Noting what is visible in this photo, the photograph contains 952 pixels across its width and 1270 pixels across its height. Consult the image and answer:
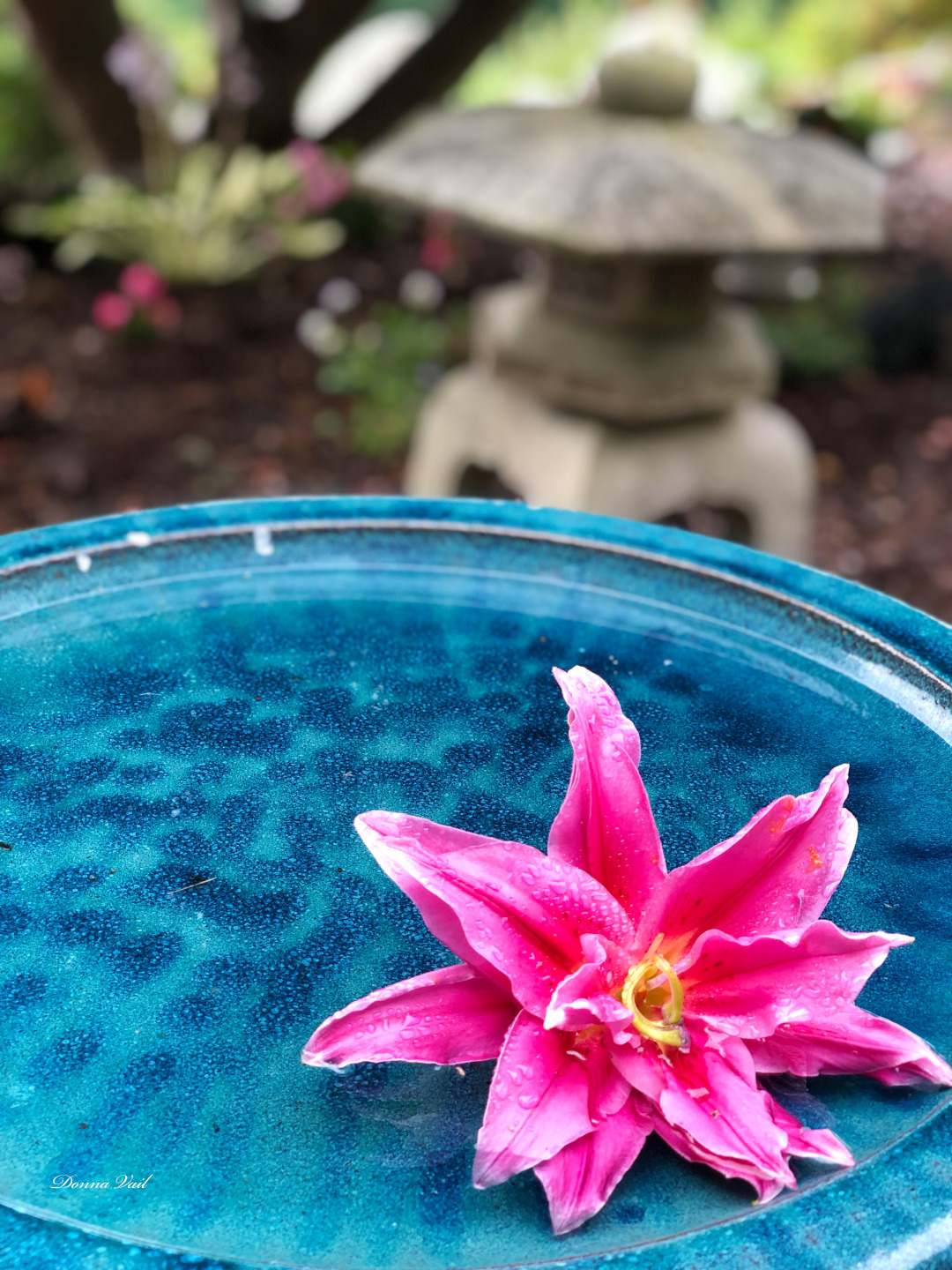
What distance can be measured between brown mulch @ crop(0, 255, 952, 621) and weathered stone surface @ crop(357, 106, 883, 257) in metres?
1.64

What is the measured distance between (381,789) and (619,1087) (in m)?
0.42

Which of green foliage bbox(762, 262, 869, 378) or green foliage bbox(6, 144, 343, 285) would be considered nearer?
green foliage bbox(6, 144, 343, 285)

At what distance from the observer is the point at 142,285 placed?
5516 millimetres

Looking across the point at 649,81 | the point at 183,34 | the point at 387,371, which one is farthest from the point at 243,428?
the point at 183,34

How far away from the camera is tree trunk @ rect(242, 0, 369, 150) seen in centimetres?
566

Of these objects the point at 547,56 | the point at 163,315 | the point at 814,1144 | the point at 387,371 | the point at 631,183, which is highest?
the point at 814,1144

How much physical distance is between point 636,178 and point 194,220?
3392mm

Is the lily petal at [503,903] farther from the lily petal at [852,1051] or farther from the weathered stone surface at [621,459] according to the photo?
the weathered stone surface at [621,459]

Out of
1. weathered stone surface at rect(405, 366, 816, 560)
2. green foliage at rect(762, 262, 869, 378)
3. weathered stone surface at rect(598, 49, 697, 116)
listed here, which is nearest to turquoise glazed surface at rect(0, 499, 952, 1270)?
weathered stone surface at rect(405, 366, 816, 560)

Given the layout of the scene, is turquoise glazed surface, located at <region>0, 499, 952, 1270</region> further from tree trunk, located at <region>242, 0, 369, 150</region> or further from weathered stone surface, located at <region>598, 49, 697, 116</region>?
tree trunk, located at <region>242, 0, 369, 150</region>

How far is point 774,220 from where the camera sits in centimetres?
314

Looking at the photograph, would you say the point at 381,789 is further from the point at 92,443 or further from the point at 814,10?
the point at 814,10

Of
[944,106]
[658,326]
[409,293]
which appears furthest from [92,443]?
[944,106]

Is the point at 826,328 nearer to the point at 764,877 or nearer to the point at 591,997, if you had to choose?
the point at 764,877
